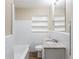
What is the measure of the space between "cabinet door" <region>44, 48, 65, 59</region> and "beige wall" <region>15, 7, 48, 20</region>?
4387 millimetres

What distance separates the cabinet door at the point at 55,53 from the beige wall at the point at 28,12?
4387 mm

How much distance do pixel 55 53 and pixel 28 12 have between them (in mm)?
4564

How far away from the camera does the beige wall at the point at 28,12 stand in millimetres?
6781

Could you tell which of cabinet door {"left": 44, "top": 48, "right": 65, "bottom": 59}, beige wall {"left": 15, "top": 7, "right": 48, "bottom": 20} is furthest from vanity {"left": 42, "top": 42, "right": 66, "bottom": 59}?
beige wall {"left": 15, "top": 7, "right": 48, "bottom": 20}

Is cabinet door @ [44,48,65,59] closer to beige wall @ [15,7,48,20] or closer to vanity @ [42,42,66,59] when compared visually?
vanity @ [42,42,66,59]

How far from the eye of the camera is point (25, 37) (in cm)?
673

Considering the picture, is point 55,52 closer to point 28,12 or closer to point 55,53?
point 55,53

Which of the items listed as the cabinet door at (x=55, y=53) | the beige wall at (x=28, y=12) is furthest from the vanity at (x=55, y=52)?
the beige wall at (x=28, y=12)

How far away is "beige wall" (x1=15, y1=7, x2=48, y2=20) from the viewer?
6.78m

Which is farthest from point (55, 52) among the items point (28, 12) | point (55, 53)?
point (28, 12)

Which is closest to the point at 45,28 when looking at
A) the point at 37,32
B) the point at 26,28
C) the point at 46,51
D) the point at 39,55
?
the point at 37,32

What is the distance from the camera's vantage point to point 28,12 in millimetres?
6840
